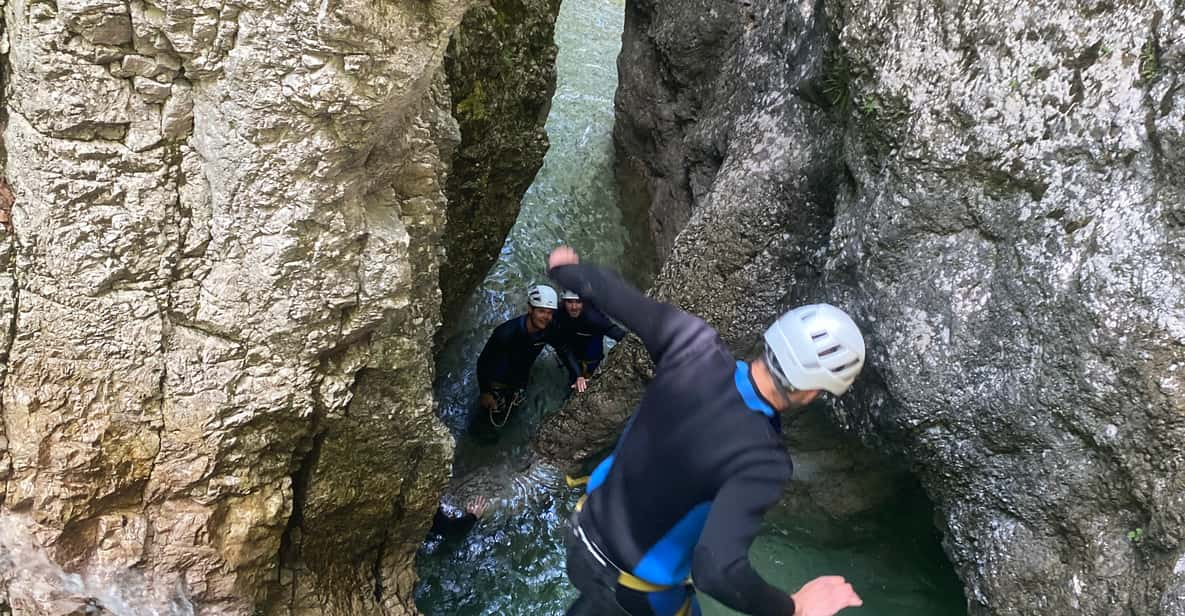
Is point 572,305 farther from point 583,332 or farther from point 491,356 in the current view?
point 491,356

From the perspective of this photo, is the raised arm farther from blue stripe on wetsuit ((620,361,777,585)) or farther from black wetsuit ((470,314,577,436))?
black wetsuit ((470,314,577,436))

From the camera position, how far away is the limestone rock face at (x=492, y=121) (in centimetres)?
453

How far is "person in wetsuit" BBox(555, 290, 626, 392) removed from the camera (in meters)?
5.74

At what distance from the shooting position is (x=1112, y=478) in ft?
10.2

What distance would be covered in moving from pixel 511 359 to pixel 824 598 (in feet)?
12.5

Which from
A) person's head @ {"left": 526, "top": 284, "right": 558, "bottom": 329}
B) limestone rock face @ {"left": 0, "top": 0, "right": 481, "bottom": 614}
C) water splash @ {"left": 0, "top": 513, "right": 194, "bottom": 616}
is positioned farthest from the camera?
person's head @ {"left": 526, "top": 284, "right": 558, "bottom": 329}

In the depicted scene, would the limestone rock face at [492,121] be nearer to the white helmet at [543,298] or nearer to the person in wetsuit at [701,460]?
the white helmet at [543,298]

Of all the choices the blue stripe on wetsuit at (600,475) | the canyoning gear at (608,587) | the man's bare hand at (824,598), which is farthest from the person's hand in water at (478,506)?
the man's bare hand at (824,598)

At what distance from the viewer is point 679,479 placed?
2432 millimetres

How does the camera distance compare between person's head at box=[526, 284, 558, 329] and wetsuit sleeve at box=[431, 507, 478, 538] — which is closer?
wetsuit sleeve at box=[431, 507, 478, 538]

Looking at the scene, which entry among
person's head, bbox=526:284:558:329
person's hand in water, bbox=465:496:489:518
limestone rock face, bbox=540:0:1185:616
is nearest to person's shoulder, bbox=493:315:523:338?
person's head, bbox=526:284:558:329

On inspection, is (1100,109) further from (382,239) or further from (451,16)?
(382,239)

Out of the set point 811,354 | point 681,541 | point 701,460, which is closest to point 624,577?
point 681,541

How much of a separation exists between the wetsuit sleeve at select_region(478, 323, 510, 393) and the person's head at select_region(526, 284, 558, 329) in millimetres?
274
